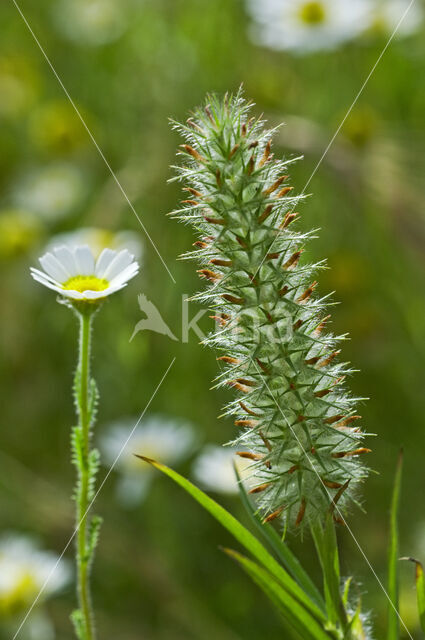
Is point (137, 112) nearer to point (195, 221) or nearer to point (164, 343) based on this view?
point (164, 343)

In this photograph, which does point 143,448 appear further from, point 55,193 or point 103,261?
point 55,193

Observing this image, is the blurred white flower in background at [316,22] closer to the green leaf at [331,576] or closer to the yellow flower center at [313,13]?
the yellow flower center at [313,13]

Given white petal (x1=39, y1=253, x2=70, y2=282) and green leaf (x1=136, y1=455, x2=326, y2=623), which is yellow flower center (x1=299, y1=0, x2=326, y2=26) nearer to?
white petal (x1=39, y1=253, x2=70, y2=282)

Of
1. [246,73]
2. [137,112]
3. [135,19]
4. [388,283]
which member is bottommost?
[388,283]

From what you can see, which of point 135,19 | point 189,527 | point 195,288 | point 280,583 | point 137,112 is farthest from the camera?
point 135,19

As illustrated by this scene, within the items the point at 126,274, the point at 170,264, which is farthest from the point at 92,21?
the point at 126,274

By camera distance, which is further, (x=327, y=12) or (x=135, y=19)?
(x=135, y=19)

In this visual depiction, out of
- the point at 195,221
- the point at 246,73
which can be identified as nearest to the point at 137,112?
the point at 246,73
